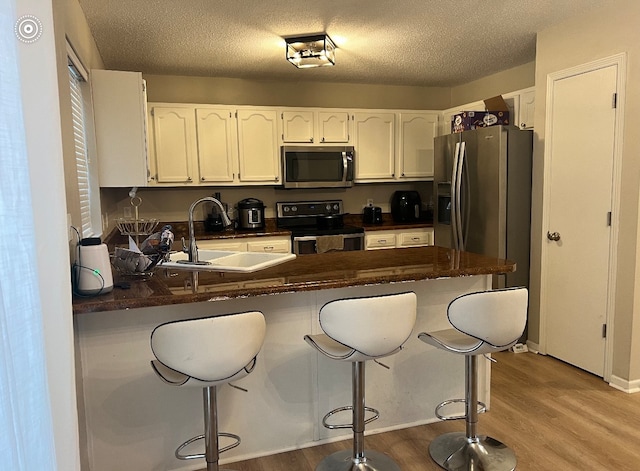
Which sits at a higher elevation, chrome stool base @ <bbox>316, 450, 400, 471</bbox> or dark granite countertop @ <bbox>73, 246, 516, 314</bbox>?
dark granite countertop @ <bbox>73, 246, 516, 314</bbox>

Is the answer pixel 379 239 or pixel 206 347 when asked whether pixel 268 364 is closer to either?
pixel 206 347

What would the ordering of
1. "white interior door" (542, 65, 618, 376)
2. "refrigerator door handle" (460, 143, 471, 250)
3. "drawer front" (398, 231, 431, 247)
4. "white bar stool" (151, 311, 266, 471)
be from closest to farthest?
"white bar stool" (151, 311, 266, 471)
"white interior door" (542, 65, 618, 376)
"refrigerator door handle" (460, 143, 471, 250)
"drawer front" (398, 231, 431, 247)

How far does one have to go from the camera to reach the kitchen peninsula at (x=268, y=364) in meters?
1.99

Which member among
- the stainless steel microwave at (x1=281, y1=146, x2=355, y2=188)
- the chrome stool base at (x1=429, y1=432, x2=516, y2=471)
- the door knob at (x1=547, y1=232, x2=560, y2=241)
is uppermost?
the stainless steel microwave at (x1=281, y1=146, x2=355, y2=188)

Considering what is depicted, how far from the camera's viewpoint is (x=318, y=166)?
4801 mm

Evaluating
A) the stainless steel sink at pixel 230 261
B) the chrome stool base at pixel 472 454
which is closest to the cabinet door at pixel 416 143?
the stainless steel sink at pixel 230 261

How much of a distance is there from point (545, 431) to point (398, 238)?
2.65 m

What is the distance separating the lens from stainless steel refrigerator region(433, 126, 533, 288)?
3.58 meters

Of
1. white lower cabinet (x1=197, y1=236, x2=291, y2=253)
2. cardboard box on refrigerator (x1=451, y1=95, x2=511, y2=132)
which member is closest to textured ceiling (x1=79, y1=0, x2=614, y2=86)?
cardboard box on refrigerator (x1=451, y1=95, x2=511, y2=132)

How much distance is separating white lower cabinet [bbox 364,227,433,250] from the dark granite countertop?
2078mm

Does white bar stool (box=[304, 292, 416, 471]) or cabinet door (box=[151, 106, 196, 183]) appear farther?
cabinet door (box=[151, 106, 196, 183])

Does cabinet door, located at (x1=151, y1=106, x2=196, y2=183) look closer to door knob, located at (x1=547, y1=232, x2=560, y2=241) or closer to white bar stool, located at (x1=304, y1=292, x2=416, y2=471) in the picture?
white bar stool, located at (x1=304, y1=292, x2=416, y2=471)

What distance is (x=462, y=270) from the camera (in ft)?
7.40

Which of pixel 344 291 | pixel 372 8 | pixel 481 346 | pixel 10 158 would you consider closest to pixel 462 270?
pixel 481 346
